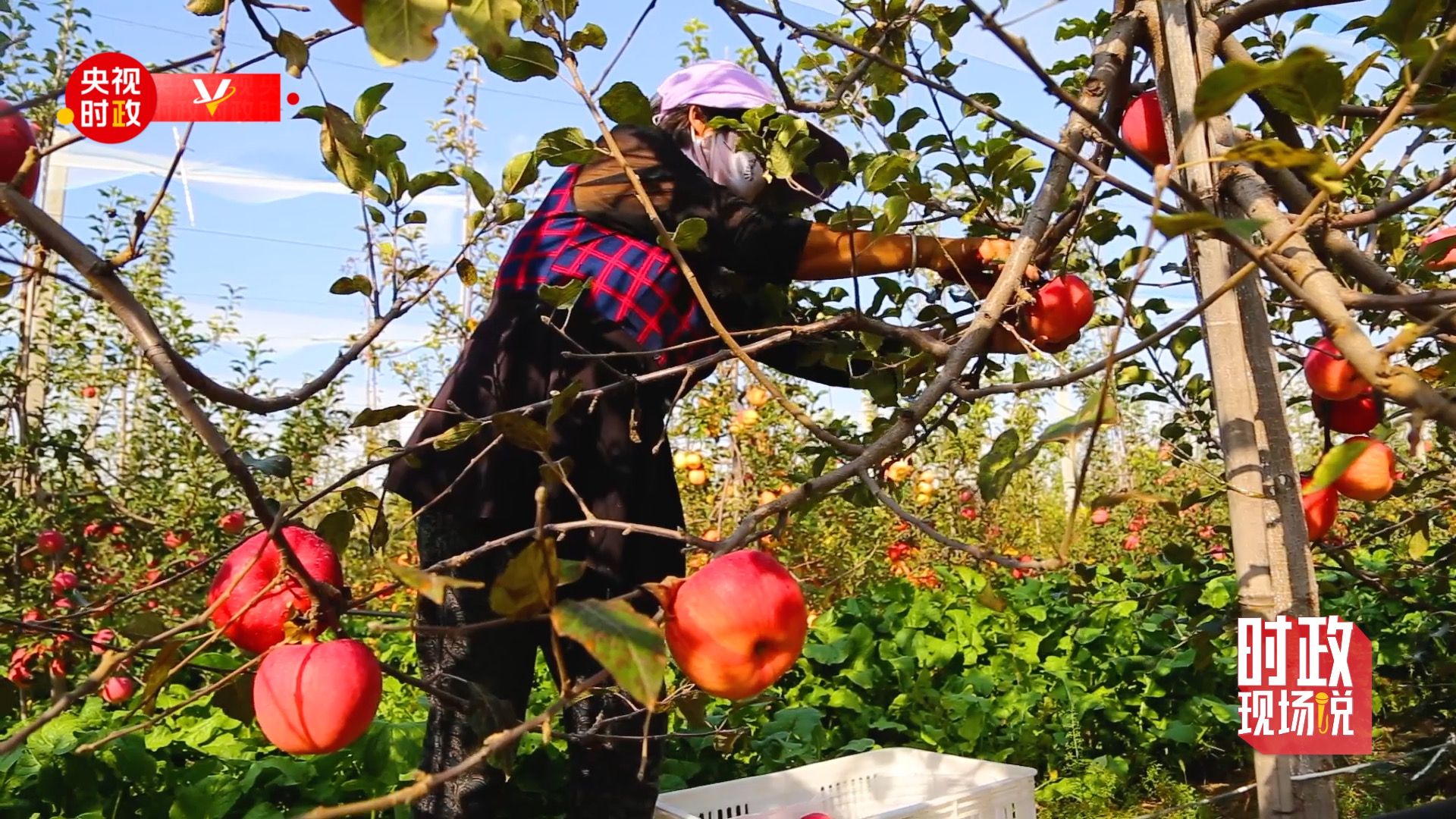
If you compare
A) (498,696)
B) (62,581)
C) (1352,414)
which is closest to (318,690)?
(498,696)

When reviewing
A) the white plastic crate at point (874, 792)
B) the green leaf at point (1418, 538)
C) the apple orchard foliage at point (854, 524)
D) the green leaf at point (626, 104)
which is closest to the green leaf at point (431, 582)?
the apple orchard foliage at point (854, 524)

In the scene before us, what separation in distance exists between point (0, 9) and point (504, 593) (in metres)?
0.58

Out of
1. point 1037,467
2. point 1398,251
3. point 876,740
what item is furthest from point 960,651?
point 1037,467

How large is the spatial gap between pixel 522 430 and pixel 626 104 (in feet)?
1.41

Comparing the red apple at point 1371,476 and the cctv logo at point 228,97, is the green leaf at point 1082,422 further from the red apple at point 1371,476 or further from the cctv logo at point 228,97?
the red apple at point 1371,476

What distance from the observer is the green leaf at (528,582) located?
62cm

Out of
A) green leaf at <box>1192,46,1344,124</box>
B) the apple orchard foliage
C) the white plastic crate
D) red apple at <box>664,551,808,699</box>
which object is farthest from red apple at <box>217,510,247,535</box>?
green leaf at <box>1192,46,1344,124</box>

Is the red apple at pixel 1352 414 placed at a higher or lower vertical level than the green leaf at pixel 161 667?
higher

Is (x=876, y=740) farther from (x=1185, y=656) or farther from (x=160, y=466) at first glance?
(x=160, y=466)

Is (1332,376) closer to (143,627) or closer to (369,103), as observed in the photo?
(369,103)

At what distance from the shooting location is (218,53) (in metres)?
0.82

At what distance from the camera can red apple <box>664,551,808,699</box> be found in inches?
30.5

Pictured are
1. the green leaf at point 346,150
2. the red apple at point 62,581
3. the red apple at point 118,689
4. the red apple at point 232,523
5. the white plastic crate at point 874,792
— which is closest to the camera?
the green leaf at point 346,150

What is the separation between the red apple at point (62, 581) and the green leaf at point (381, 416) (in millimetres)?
2143
